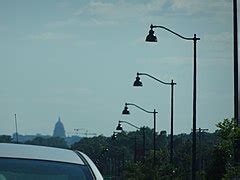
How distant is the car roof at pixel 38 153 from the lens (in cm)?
695

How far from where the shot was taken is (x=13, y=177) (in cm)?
678

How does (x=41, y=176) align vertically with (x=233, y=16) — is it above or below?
below

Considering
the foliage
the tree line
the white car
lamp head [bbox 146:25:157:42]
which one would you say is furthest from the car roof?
lamp head [bbox 146:25:157:42]

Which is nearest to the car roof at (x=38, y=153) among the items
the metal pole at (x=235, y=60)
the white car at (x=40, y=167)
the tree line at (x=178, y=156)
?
the white car at (x=40, y=167)

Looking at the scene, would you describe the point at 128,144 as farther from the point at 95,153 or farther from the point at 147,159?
the point at 147,159

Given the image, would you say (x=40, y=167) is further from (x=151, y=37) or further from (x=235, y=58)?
(x=151, y=37)

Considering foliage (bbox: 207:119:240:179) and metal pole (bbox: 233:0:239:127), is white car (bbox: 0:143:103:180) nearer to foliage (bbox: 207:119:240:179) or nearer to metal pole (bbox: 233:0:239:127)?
foliage (bbox: 207:119:240:179)

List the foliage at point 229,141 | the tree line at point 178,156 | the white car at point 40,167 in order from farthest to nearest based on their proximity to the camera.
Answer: the tree line at point 178,156 < the foliage at point 229,141 < the white car at point 40,167

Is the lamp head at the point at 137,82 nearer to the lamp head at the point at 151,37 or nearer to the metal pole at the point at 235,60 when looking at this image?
the lamp head at the point at 151,37

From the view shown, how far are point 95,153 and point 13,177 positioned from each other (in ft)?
415

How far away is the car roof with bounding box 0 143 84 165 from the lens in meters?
6.95

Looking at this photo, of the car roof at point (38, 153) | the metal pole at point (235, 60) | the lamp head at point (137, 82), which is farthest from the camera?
the lamp head at point (137, 82)

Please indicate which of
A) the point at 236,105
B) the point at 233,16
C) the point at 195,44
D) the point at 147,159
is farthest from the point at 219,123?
the point at 147,159

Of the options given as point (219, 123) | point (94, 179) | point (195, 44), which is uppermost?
point (195, 44)
